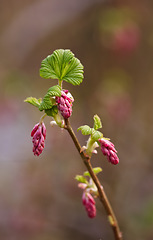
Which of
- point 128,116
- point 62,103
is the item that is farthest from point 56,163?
point 62,103

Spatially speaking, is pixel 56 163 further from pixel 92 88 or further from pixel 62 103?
pixel 62 103

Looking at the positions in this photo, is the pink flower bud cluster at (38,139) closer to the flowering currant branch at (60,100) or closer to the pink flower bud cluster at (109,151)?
the flowering currant branch at (60,100)

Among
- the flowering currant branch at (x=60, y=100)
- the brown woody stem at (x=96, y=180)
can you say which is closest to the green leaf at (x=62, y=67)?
the flowering currant branch at (x=60, y=100)

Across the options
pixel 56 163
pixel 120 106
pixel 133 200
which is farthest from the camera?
pixel 56 163

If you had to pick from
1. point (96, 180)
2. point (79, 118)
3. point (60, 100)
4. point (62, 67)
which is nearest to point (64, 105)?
point (60, 100)

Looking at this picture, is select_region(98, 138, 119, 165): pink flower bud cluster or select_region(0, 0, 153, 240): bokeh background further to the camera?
select_region(0, 0, 153, 240): bokeh background

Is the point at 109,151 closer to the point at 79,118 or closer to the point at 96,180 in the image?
the point at 96,180

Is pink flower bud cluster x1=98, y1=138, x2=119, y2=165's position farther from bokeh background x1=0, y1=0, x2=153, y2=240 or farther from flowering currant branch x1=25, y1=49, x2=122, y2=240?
bokeh background x1=0, y1=0, x2=153, y2=240

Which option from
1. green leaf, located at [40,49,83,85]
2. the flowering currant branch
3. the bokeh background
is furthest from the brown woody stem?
the bokeh background
